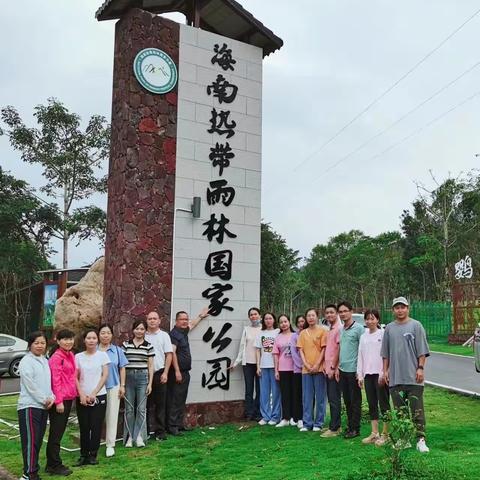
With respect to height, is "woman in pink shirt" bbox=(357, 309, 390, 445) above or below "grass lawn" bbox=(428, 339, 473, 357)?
above

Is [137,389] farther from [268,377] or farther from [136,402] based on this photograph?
[268,377]

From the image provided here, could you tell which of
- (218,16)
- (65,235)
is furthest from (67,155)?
(218,16)

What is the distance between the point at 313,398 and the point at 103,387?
246cm

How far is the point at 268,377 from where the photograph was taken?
6.87 meters

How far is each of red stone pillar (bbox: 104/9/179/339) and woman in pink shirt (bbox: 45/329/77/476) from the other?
54.6 inches

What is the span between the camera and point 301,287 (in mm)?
43219

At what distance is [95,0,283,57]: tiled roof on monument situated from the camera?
742 cm

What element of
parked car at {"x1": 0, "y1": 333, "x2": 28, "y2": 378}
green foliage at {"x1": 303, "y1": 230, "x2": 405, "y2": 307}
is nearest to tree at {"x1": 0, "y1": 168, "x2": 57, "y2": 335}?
parked car at {"x1": 0, "y1": 333, "x2": 28, "y2": 378}

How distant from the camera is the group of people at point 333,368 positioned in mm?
5180

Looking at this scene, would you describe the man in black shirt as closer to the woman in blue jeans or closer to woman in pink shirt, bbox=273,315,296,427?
the woman in blue jeans

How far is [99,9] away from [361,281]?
29.9m

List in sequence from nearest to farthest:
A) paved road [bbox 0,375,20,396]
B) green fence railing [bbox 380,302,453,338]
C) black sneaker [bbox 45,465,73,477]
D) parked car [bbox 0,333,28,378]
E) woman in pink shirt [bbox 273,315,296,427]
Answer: black sneaker [bbox 45,465,73,477] < woman in pink shirt [bbox 273,315,296,427] < paved road [bbox 0,375,20,396] < parked car [bbox 0,333,28,378] < green fence railing [bbox 380,302,453,338]

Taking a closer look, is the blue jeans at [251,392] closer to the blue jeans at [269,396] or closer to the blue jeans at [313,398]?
the blue jeans at [269,396]

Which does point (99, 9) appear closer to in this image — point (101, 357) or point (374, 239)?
point (101, 357)
